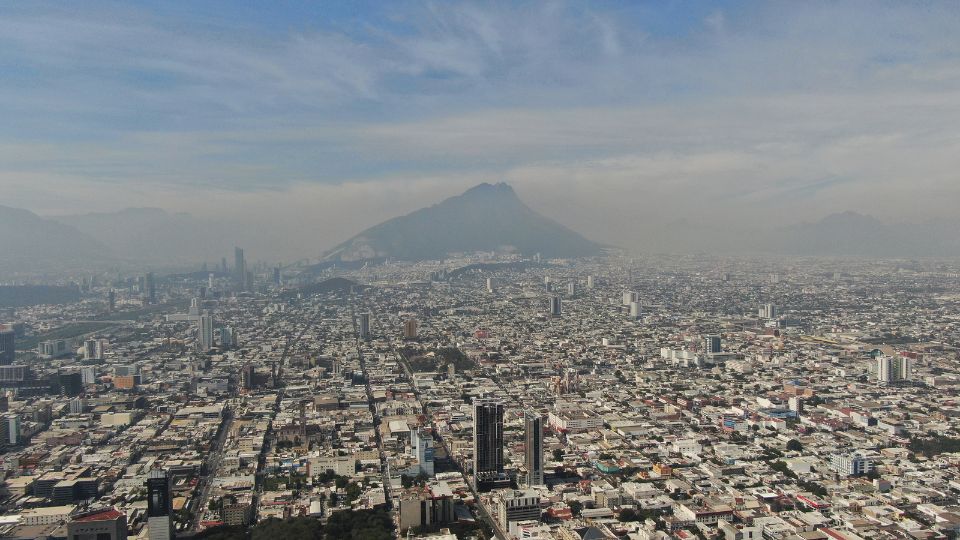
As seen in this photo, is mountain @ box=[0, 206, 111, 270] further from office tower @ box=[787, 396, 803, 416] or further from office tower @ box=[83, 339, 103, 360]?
office tower @ box=[787, 396, 803, 416]

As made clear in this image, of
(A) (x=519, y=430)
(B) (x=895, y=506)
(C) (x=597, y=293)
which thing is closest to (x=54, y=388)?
(A) (x=519, y=430)

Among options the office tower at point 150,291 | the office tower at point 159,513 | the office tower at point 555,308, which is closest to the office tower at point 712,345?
the office tower at point 555,308

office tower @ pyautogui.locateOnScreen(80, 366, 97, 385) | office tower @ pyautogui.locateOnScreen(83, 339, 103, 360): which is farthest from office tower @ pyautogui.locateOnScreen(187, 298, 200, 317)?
office tower @ pyautogui.locateOnScreen(80, 366, 97, 385)

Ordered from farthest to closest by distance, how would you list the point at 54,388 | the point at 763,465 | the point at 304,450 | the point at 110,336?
the point at 110,336 → the point at 54,388 → the point at 304,450 → the point at 763,465

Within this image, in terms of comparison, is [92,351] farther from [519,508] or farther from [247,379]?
[519,508]

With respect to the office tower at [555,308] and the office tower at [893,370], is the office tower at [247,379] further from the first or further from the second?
the office tower at [555,308]

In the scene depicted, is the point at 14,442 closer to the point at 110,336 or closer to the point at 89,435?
the point at 89,435
